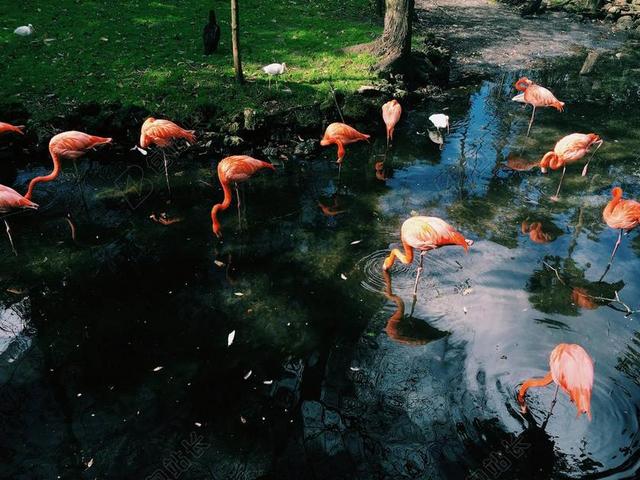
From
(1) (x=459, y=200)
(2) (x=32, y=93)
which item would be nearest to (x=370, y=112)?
(1) (x=459, y=200)

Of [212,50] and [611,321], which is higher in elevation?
[212,50]

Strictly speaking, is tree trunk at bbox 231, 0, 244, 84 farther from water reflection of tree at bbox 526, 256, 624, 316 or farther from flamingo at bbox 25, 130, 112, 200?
water reflection of tree at bbox 526, 256, 624, 316

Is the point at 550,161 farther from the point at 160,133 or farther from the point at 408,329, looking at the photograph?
the point at 160,133

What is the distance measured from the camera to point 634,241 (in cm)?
607

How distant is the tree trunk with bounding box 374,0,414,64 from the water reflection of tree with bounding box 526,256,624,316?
20.8 feet

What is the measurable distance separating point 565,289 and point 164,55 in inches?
342

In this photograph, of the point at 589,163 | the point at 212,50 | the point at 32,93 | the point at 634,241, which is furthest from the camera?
the point at 212,50

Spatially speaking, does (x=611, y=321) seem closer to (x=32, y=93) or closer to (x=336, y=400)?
(x=336, y=400)

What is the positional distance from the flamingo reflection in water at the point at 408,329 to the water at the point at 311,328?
0.03 metres

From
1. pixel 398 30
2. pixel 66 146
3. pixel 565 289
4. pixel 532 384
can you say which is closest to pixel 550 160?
pixel 565 289

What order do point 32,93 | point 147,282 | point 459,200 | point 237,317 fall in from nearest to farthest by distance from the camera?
point 237,317
point 147,282
point 459,200
point 32,93

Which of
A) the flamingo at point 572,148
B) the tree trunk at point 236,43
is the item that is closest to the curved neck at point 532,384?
the flamingo at point 572,148

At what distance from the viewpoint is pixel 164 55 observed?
33.6ft

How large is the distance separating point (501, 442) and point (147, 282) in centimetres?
378
